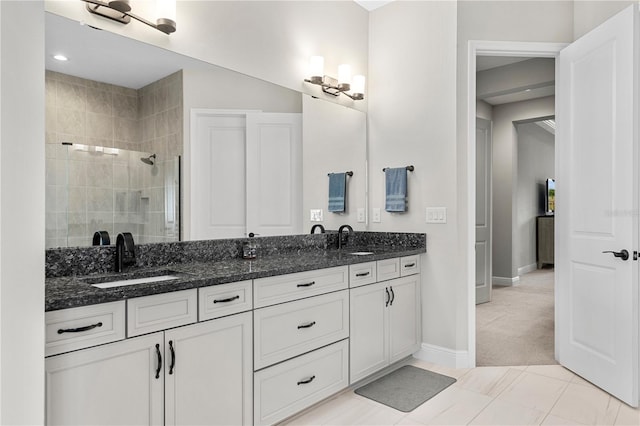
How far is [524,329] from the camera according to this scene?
403 cm

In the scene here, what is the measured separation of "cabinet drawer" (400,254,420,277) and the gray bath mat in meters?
0.70

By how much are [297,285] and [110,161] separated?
110 cm

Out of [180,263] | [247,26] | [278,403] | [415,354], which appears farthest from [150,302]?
[415,354]

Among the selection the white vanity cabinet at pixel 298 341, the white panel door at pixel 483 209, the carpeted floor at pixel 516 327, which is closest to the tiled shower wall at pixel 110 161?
the white vanity cabinet at pixel 298 341

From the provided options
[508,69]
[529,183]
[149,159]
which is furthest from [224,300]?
[529,183]

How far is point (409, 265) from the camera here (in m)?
3.08

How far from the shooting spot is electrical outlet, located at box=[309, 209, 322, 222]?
3.04 meters

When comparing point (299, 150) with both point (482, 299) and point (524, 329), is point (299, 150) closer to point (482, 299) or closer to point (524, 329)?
Result: point (524, 329)

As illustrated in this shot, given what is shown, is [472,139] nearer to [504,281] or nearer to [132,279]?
[132,279]

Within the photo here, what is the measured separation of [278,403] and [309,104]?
2.01m

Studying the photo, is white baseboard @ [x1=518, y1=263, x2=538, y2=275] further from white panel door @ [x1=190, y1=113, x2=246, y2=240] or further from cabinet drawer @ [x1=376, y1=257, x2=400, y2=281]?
white panel door @ [x1=190, y1=113, x2=246, y2=240]

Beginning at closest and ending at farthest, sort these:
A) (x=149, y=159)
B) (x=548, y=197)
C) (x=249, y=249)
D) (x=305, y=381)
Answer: (x=149, y=159), (x=305, y=381), (x=249, y=249), (x=548, y=197)

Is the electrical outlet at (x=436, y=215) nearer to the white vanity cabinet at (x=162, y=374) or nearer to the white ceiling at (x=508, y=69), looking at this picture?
the white vanity cabinet at (x=162, y=374)

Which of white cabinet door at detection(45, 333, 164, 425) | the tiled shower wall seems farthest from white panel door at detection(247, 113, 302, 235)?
white cabinet door at detection(45, 333, 164, 425)
